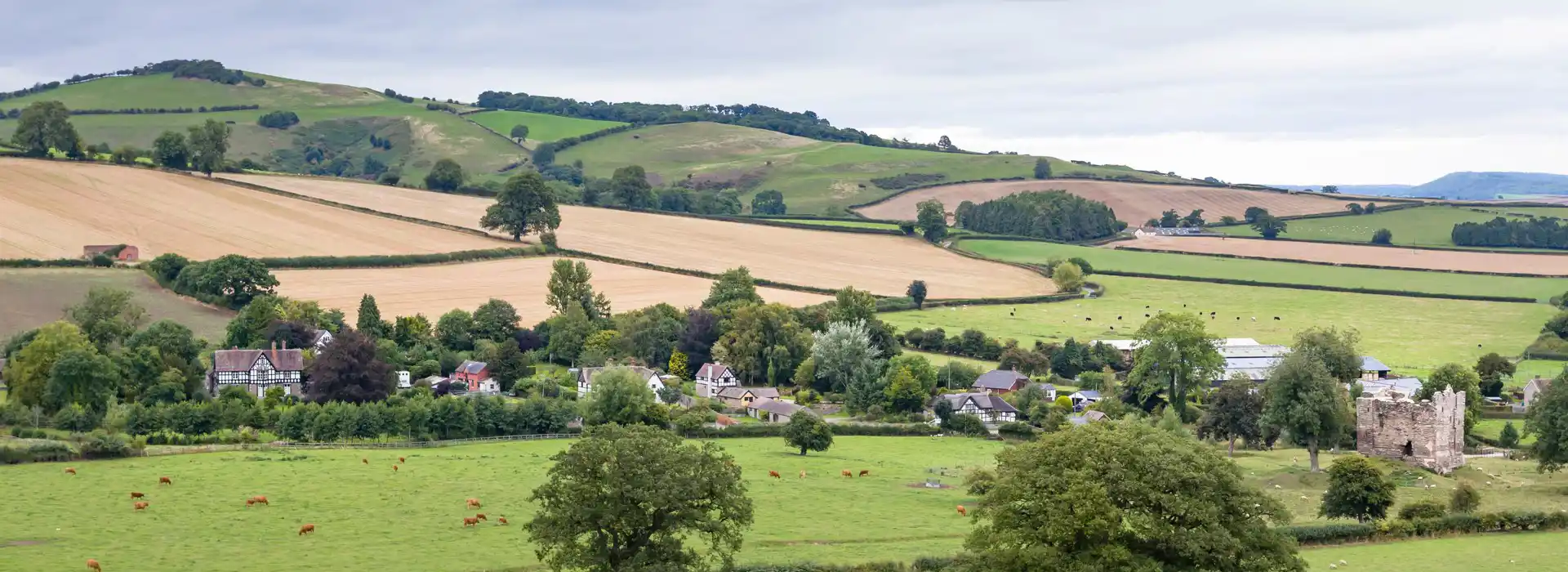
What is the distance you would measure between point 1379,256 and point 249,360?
A: 103m

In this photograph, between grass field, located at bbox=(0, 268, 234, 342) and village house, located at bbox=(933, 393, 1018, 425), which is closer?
village house, located at bbox=(933, 393, 1018, 425)

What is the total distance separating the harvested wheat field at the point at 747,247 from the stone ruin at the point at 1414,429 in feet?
179

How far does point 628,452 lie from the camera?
40.3 meters

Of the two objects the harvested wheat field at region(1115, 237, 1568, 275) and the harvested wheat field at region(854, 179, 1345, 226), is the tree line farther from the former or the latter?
the harvested wheat field at region(1115, 237, 1568, 275)

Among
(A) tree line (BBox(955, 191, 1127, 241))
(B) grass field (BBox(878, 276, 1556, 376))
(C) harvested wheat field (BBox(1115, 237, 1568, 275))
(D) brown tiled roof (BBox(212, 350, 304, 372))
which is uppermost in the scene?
(A) tree line (BBox(955, 191, 1127, 241))

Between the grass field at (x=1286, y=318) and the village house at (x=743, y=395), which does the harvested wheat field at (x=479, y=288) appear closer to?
the grass field at (x=1286, y=318)

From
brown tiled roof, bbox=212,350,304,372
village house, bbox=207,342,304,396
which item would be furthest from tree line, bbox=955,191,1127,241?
village house, bbox=207,342,304,396

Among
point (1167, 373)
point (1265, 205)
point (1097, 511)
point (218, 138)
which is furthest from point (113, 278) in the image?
point (1265, 205)

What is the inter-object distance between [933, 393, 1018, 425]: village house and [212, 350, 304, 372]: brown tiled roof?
3443 centimetres

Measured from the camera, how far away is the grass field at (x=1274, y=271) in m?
129

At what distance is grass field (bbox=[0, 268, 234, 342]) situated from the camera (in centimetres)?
9425

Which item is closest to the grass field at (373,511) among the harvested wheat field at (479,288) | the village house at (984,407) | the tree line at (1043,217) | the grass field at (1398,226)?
the village house at (984,407)

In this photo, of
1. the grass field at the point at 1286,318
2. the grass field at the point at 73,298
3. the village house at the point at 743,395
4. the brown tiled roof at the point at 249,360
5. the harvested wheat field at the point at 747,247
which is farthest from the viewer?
the harvested wheat field at the point at 747,247

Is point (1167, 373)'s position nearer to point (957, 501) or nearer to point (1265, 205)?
point (957, 501)
